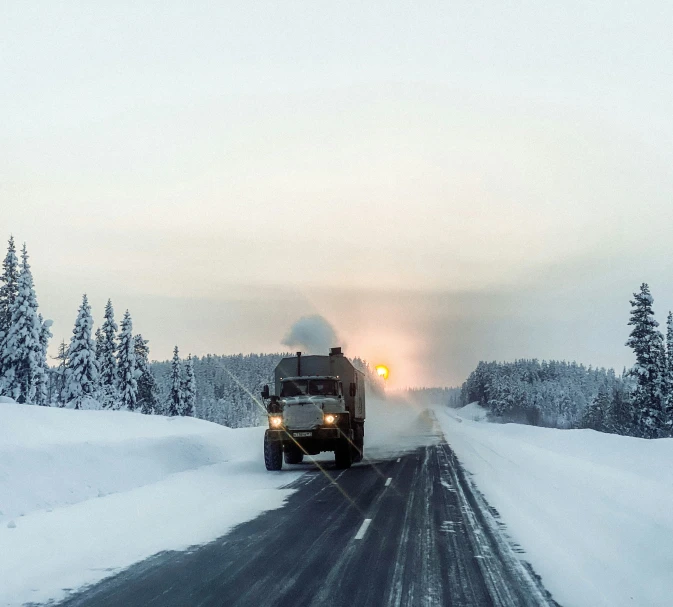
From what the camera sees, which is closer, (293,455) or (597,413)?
(293,455)

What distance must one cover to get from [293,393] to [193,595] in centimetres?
1529

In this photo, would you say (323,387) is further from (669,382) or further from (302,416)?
(669,382)

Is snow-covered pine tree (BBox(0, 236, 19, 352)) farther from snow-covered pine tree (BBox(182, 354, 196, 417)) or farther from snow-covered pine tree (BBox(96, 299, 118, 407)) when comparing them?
snow-covered pine tree (BBox(182, 354, 196, 417))

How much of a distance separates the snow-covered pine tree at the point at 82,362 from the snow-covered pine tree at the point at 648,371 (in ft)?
155

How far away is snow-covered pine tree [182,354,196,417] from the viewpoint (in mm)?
78812

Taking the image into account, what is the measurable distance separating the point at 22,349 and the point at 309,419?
37984 mm

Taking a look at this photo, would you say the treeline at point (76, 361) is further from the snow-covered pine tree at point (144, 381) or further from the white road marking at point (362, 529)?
the white road marking at point (362, 529)

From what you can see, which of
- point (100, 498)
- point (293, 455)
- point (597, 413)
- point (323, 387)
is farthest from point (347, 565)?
point (597, 413)

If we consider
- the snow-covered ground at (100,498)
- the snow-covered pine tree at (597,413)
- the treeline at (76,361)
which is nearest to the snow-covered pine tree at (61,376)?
the treeline at (76,361)

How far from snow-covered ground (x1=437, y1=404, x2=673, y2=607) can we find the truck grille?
536 centimetres

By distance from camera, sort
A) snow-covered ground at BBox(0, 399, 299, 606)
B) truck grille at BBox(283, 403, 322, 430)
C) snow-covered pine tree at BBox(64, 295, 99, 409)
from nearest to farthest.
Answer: snow-covered ground at BBox(0, 399, 299, 606)
truck grille at BBox(283, 403, 322, 430)
snow-covered pine tree at BBox(64, 295, 99, 409)

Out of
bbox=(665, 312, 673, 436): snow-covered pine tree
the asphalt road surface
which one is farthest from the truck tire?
bbox=(665, 312, 673, 436): snow-covered pine tree

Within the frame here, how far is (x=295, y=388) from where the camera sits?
73.3 ft

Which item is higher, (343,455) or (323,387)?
(323,387)
